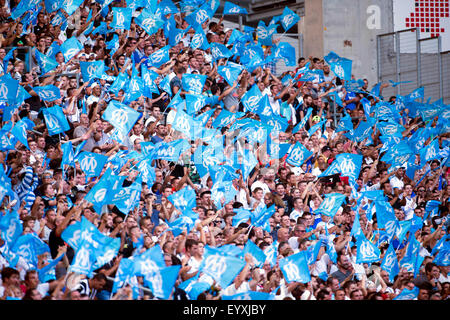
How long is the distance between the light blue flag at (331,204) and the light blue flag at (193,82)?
310 cm

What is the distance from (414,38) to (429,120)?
4.19m

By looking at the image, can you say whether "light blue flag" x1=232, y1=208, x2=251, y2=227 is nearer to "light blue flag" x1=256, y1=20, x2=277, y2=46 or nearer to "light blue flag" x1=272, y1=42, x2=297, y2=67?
"light blue flag" x1=272, y1=42, x2=297, y2=67

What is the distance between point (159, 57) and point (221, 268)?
5840 mm

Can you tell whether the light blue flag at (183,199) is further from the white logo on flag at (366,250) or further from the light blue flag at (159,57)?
A: the light blue flag at (159,57)

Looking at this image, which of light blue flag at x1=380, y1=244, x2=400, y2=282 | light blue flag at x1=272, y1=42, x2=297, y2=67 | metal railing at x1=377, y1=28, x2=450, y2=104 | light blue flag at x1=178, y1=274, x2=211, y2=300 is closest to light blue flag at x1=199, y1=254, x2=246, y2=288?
light blue flag at x1=178, y1=274, x2=211, y2=300

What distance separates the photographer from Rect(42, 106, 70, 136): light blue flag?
11.9 meters

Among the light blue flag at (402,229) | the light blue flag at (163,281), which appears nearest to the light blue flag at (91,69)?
the light blue flag at (163,281)

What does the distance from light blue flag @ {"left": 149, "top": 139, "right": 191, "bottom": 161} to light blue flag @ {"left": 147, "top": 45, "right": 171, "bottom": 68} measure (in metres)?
2.46

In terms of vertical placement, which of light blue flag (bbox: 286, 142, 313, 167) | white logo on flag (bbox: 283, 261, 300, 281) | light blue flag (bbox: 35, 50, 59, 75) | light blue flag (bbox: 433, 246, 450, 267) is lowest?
light blue flag (bbox: 433, 246, 450, 267)

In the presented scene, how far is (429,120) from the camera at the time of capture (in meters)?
15.7

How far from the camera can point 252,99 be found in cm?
1366

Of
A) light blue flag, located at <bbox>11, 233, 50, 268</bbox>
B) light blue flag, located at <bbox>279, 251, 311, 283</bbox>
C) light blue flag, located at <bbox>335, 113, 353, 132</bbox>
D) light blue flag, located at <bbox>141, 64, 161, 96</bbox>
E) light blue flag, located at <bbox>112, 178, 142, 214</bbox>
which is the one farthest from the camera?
light blue flag, located at <bbox>335, 113, 353, 132</bbox>

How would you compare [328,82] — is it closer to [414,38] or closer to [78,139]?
[414,38]
